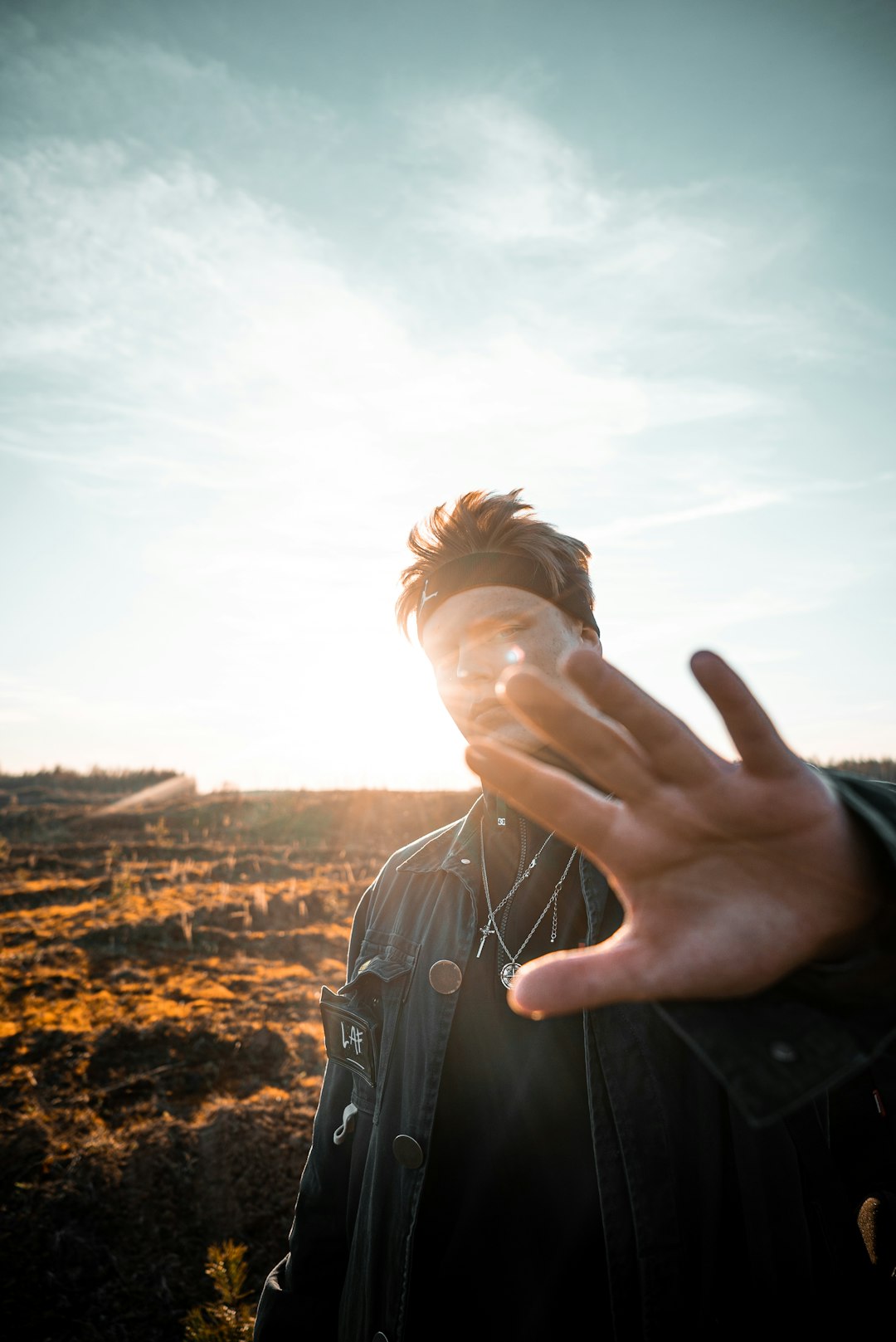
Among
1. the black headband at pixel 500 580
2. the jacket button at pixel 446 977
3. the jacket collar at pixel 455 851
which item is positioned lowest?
the jacket button at pixel 446 977

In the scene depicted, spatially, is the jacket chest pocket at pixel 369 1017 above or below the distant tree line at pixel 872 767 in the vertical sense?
below

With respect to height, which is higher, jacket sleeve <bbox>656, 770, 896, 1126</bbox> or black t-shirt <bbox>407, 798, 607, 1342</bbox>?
jacket sleeve <bbox>656, 770, 896, 1126</bbox>

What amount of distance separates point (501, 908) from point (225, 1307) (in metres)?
2.73

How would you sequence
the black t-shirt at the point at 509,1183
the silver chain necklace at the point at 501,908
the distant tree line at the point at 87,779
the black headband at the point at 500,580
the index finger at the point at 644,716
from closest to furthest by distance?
the index finger at the point at 644,716 → the black t-shirt at the point at 509,1183 → the silver chain necklace at the point at 501,908 → the black headband at the point at 500,580 → the distant tree line at the point at 87,779

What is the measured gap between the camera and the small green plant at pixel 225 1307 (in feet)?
9.14

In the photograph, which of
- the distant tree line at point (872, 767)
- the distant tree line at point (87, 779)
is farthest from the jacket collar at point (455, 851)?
the distant tree line at point (87, 779)

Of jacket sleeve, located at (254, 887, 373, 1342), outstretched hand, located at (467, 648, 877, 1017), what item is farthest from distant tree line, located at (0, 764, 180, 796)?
outstretched hand, located at (467, 648, 877, 1017)

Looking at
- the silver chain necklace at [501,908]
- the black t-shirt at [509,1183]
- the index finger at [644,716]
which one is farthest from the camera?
the silver chain necklace at [501,908]

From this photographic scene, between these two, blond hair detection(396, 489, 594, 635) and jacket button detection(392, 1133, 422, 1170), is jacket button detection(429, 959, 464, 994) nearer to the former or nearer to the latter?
jacket button detection(392, 1133, 422, 1170)

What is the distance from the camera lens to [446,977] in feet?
6.40

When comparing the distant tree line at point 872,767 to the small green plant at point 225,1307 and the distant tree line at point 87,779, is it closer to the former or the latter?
the small green plant at point 225,1307

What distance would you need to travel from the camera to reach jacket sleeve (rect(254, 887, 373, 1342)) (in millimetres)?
1948

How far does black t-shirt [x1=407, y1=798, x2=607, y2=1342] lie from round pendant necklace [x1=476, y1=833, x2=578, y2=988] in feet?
0.07

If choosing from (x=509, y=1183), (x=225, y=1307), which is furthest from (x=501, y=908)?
(x=225, y=1307)
